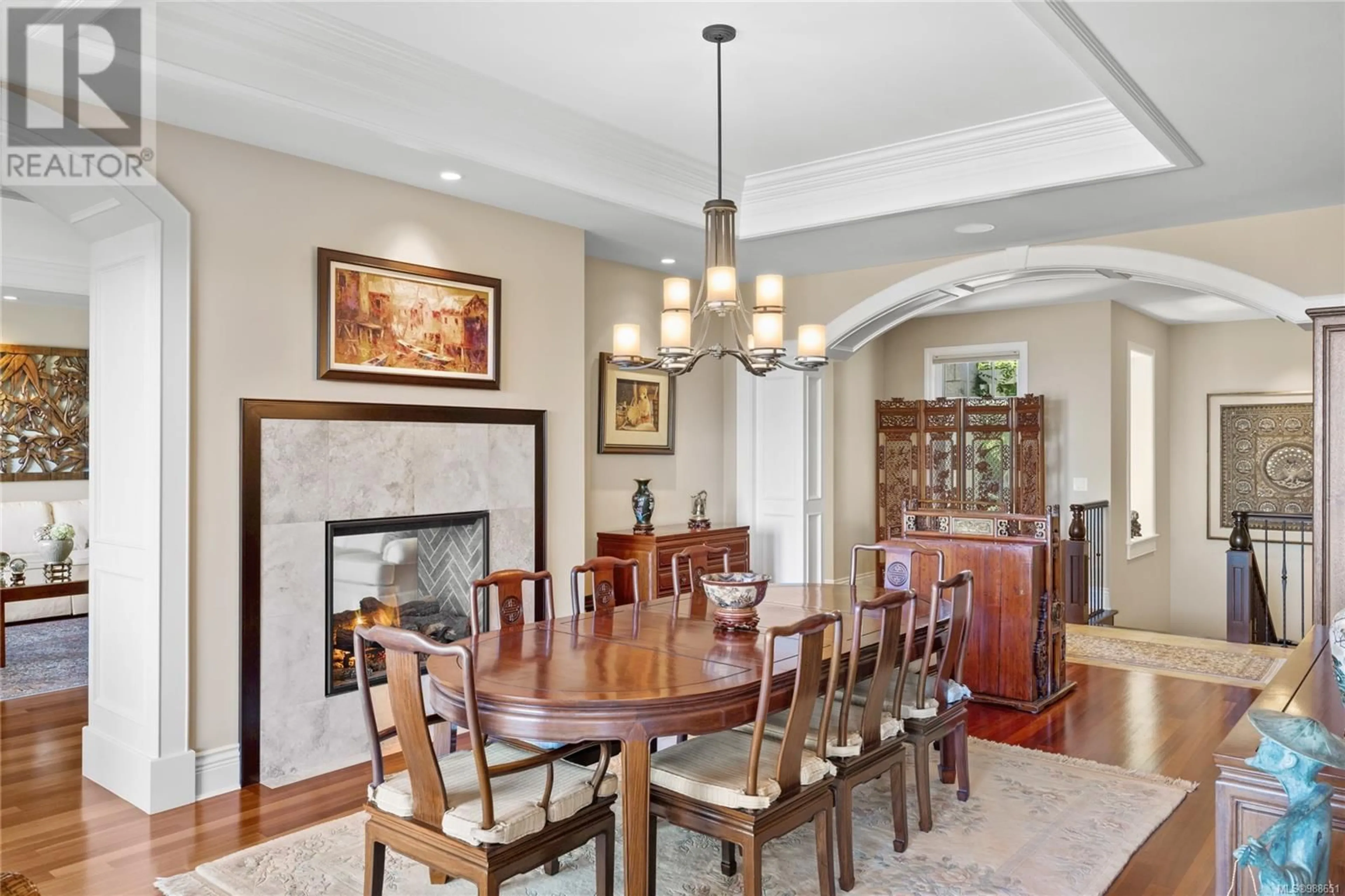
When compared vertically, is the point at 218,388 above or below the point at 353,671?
above

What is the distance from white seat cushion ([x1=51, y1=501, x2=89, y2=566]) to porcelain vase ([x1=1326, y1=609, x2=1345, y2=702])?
7902mm

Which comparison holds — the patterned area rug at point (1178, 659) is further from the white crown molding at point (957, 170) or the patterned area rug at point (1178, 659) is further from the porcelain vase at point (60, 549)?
the porcelain vase at point (60, 549)

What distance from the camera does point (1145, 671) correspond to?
555cm

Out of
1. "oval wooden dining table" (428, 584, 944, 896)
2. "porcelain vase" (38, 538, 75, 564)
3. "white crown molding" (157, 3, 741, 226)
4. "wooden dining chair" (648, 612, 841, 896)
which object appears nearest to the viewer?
"oval wooden dining table" (428, 584, 944, 896)

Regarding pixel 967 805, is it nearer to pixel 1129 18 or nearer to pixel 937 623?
pixel 937 623

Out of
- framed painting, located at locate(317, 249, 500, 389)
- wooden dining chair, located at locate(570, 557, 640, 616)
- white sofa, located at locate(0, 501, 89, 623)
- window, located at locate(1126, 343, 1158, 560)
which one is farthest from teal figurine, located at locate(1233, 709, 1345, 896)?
window, located at locate(1126, 343, 1158, 560)

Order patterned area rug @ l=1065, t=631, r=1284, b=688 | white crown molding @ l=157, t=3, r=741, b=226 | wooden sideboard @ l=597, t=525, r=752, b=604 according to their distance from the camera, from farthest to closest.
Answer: wooden sideboard @ l=597, t=525, r=752, b=604 < patterned area rug @ l=1065, t=631, r=1284, b=688 < white crown molding @ l=157, t=3, r=741, b=226

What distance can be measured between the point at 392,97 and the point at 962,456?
598cm

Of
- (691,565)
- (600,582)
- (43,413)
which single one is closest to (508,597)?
(600,582)

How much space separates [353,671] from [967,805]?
2717 millimetres

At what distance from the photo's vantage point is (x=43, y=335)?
24.4 feet

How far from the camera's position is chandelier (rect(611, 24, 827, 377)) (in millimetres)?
3393

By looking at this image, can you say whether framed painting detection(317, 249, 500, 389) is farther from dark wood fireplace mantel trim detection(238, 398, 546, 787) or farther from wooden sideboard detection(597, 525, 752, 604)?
wooden sideboard detection(597, 525, 752, 604)

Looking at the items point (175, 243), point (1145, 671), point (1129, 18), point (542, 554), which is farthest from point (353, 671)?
point (1145, 671)
